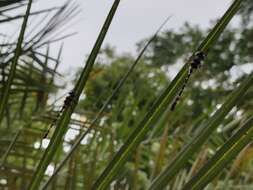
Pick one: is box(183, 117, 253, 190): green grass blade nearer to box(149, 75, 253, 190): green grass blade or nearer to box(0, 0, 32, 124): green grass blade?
box(149, 75, 253, 190): green grass blade

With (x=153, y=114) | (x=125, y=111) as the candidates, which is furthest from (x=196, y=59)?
(x=125, y=111)

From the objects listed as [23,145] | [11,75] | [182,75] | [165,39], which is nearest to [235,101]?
[182,75]

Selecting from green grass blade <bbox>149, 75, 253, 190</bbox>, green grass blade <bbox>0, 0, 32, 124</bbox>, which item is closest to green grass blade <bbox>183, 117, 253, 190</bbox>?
green grass blade <bbox>149, 75, 253, 190</bbox>

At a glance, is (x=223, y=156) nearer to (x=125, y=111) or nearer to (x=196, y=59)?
(x=196, y=59)

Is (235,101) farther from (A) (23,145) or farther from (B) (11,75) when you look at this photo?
(A) (23,145)

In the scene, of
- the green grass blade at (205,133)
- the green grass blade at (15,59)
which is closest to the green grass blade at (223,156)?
the green grass blade at (205,133)

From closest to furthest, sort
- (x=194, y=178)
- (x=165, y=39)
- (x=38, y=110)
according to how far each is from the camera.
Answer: (x=194, y=178) → (x=38, y=110) → (x=165, y=39)
